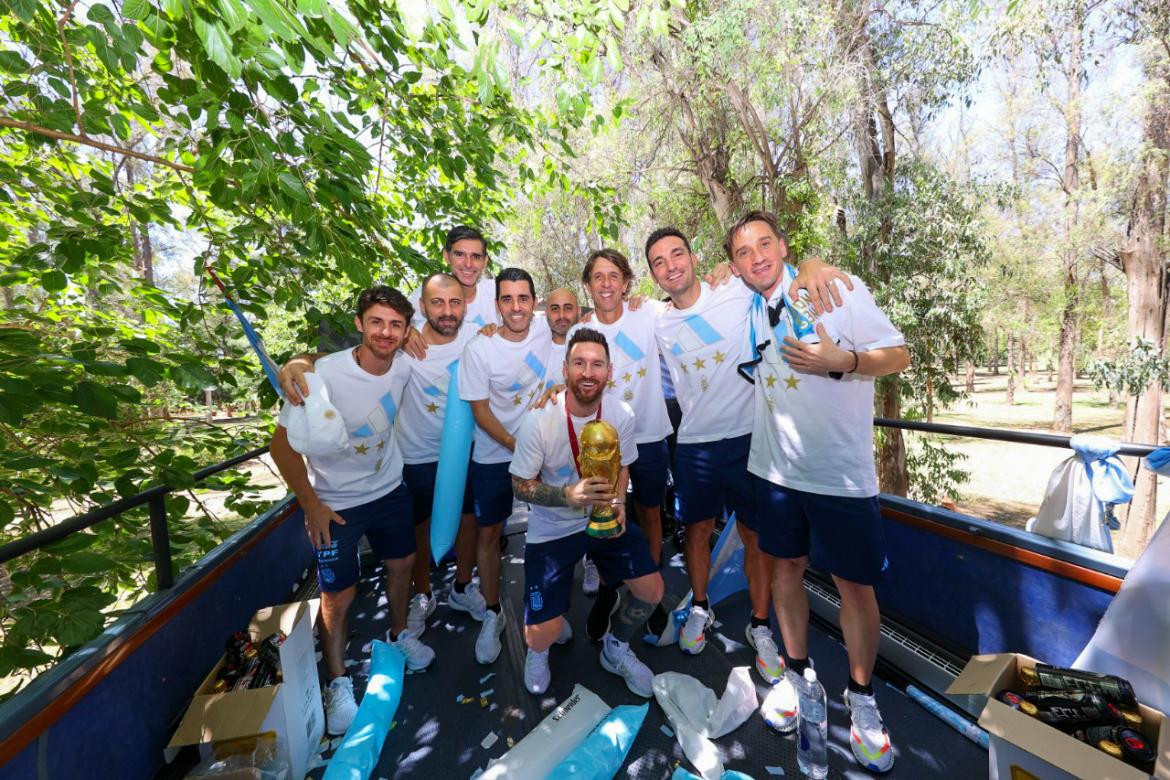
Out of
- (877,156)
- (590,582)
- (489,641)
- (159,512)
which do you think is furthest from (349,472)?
(877,156)

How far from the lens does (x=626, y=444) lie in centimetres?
288

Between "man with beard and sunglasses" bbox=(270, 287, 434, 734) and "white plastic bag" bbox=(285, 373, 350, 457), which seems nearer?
"white plastic bag" bbox=(285, 373, 350, 457)

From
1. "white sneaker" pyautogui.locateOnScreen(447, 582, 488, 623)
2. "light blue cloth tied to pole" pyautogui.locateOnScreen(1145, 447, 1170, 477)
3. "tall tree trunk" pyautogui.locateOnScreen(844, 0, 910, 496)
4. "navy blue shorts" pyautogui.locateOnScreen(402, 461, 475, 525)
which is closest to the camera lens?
"light blue cloth tied to pole" pyautogui.locateOnScreen(1145, 447, 1170, 477)

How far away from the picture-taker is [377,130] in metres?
3.60

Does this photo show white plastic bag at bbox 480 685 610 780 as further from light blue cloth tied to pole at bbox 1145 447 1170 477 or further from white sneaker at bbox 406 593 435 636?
light blue cloth tied to pole at bbox 1145 447 1170 477

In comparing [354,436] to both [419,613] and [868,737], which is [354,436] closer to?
[419,613]

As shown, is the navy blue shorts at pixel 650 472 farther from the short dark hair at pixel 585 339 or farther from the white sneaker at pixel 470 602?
the white sneaker at pixel 470 602

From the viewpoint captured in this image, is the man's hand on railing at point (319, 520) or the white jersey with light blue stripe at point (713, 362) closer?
the man's hand on railing at point (319, 520)

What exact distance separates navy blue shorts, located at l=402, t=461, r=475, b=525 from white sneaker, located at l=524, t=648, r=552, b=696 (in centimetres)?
115

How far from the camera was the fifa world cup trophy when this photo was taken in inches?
93.3

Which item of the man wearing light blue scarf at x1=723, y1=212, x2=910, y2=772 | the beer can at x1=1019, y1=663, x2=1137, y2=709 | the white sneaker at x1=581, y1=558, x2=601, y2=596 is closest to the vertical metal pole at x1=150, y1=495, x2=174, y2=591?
the white sneaker at x1=581, y1=558, x2=601, y2=596

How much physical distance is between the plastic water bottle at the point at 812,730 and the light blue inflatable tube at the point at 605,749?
74 cm

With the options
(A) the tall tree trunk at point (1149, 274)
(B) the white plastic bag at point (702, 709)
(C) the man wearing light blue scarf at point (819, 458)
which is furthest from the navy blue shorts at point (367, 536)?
(A) the tall tree trunk at point (1149, 274)

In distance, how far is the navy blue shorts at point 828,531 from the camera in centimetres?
217
